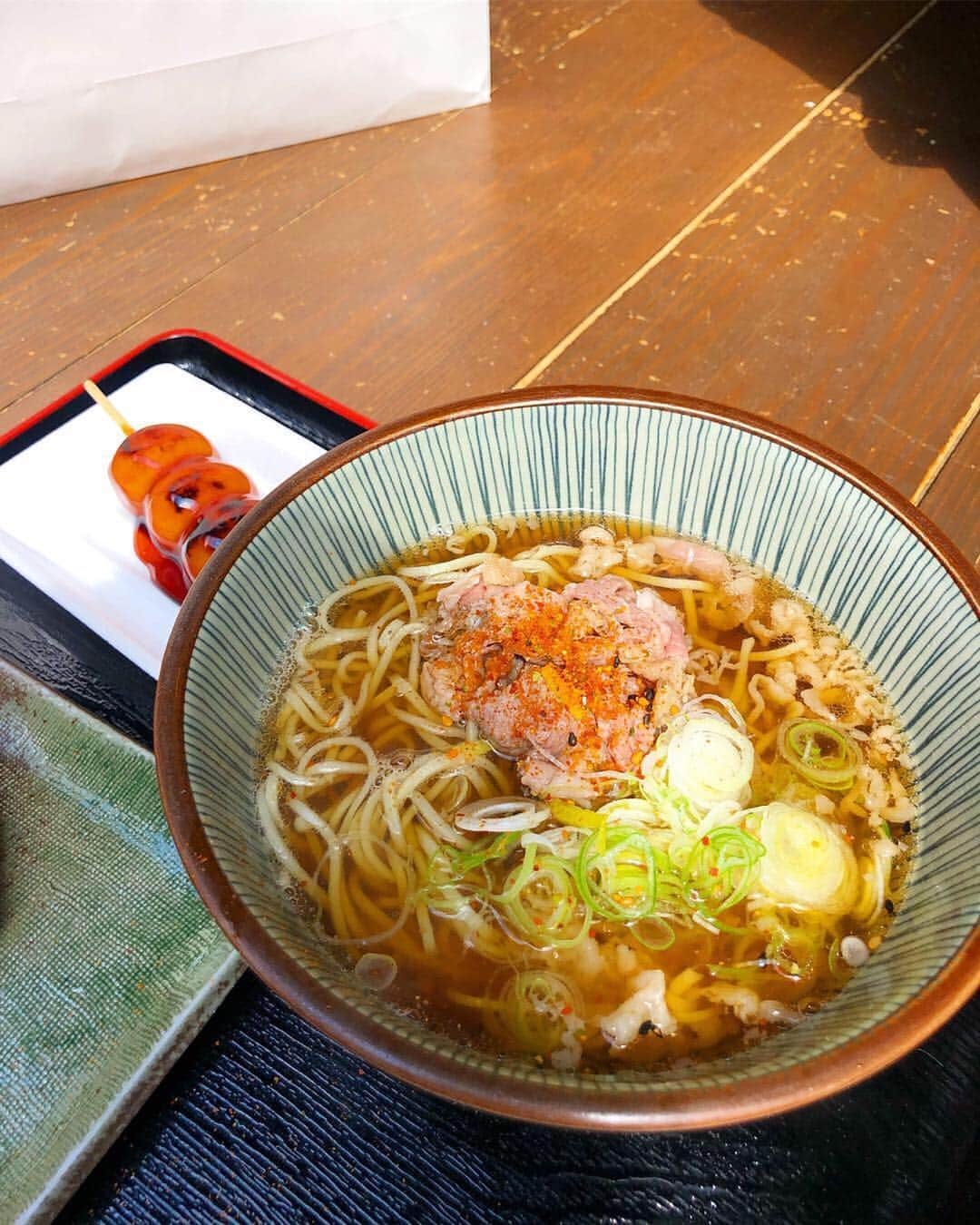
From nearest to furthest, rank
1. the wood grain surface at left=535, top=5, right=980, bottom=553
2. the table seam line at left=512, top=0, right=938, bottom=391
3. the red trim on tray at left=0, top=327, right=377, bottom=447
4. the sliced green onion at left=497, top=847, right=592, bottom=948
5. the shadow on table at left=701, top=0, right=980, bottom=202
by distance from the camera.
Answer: the sliced green onion at left=497, top=847, right=592, bottom=948
the red trim on tray at left=0, top=327, right=377, bottom=447
the wood grain surface at left=535, top=5, right=980, bottom=553
the table seam line at left=512, top=0, right=938, bottom=391
the shadow on table at left=701, top=0, right=980, bottom=202

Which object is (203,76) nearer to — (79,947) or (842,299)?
(842,299)

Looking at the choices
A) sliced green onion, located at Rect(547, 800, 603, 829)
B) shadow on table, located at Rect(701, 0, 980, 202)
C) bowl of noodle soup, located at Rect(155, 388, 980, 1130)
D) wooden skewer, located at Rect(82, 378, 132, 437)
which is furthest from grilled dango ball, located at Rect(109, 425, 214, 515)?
shadow on table, located at Rect(701, 0, 980, 202)

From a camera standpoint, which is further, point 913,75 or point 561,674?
point 913,75

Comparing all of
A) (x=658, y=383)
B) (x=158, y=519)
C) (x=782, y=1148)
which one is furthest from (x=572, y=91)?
(x=782, y=1148)

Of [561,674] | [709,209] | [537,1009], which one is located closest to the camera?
[537,1009]

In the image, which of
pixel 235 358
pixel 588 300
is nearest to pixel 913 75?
pixel 588 300

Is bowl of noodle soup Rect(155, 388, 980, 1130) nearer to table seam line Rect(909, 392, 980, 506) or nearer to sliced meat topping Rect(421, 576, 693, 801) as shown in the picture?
sliced meat topping Rect(421, 576, 693, 801)
